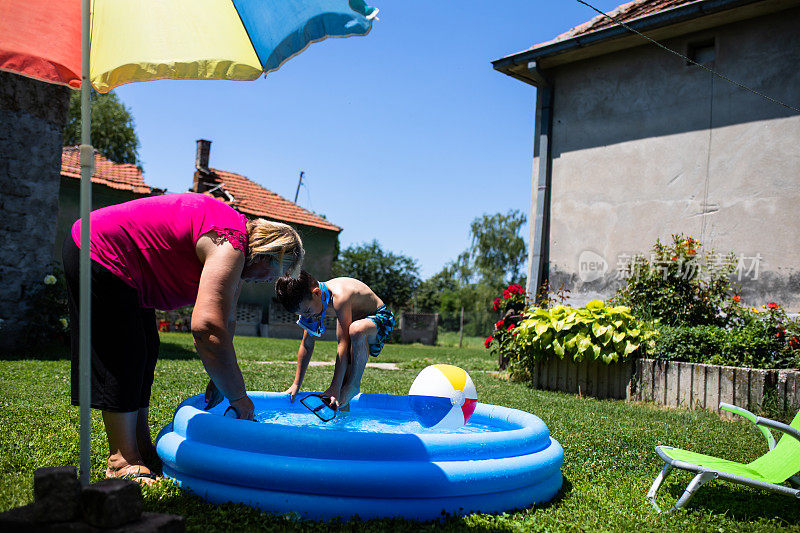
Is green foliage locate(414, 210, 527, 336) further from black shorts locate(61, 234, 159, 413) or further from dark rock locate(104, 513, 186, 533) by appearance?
dark rock locate(104, 513, 186, 533)

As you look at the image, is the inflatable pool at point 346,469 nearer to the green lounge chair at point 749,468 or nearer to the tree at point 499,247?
the green lounge chair at point 749,468

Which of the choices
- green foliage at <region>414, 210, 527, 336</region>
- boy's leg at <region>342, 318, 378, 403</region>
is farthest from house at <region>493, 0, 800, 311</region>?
green foliage at <region>414, 210, 527, 336</region>

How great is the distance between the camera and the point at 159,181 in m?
24.7

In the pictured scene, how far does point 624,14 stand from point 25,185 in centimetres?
1015

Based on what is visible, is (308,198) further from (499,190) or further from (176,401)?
(176,401)

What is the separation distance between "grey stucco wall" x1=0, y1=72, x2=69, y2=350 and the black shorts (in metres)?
6.91

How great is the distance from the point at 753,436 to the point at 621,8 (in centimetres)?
829

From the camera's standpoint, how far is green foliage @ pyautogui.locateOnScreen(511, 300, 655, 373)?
24.2 feet

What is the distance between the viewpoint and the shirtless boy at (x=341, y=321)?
4320mm

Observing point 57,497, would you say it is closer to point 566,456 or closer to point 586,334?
point 566,456

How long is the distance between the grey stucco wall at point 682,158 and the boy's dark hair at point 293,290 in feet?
23.6

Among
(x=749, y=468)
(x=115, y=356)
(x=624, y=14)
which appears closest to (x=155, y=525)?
(x=115, y=356)

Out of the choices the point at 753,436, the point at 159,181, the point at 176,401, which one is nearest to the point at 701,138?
the point at 753,436

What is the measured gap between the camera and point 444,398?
14.4 ft
